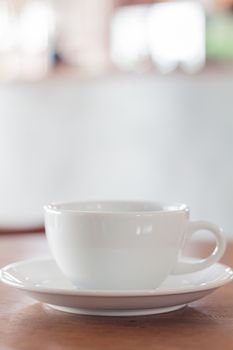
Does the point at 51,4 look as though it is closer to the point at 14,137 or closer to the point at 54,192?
the point at 14,137

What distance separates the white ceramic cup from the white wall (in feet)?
6.76

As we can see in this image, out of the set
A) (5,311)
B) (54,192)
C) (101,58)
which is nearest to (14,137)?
(54,192)

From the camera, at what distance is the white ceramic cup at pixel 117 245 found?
0.62 metres

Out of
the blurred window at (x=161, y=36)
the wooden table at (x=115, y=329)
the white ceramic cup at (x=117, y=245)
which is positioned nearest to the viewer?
the wooden table at (x=115, y=329)

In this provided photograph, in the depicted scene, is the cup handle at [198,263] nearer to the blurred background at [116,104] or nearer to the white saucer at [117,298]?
the white saucer at [117,298]

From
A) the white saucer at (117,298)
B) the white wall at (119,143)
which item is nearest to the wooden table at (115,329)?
the white saucer at (117,298)

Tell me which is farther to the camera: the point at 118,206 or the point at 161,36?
the point at 161,36

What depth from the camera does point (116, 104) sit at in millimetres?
2824

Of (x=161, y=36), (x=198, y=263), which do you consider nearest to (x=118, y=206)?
(x=198, y=263)

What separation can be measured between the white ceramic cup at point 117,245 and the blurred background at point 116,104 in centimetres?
206

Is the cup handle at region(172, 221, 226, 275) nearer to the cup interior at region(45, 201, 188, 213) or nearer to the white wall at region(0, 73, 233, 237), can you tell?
the cup interior at region(45, 201, 188, 213)

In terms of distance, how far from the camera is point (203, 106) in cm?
271

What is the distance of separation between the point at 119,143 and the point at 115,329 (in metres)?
2.29

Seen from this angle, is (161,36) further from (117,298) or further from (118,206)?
(117,298)
